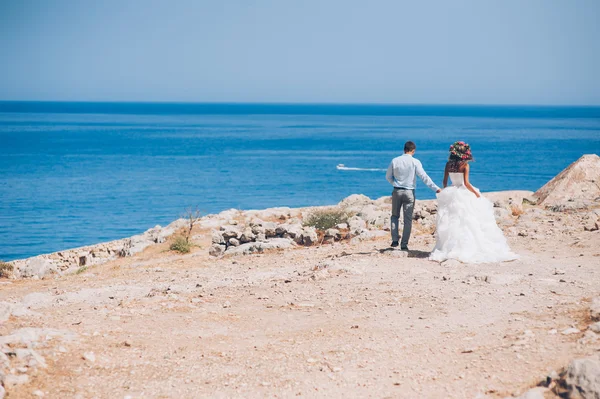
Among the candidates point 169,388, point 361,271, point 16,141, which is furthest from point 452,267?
point 16,141

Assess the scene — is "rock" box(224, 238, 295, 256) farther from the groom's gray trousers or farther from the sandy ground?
the groom's gray trousers

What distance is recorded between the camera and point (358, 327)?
915 centimetres

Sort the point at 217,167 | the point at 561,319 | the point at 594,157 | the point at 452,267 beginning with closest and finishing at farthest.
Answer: the point at 561,319 → the point at 452,267 → the point at 594,157 → the point at 217,167

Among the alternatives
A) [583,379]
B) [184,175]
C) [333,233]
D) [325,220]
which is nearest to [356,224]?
[333,233]

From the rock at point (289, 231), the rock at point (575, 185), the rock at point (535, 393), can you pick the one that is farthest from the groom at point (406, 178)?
the rock at point (575, 185)

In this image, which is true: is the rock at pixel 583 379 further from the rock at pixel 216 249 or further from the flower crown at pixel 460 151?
the rock at pixel 216 249

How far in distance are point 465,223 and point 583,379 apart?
20.2 ft

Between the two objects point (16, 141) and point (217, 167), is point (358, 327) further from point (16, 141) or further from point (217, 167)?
point (16, 141)

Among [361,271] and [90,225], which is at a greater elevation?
[361,271]

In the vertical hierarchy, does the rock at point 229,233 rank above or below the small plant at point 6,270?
above

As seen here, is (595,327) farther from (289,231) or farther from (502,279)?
(289,231)

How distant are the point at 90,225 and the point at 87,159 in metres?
38.0

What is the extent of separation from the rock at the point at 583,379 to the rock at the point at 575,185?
13097 mm

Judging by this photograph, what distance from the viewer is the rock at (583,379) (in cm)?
635
